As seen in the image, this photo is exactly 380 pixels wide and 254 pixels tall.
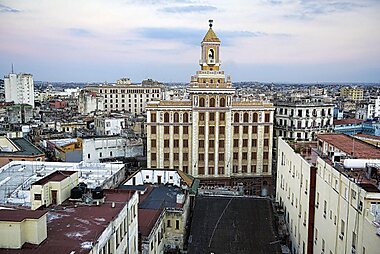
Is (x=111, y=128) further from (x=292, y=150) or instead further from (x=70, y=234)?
(x=70, y=234)

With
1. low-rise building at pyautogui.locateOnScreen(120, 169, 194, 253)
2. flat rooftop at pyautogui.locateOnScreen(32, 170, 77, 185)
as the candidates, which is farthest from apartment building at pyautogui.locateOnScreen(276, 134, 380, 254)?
flat rooftop at pyautogui.locateOnScreen(32, 170, 77, 185)

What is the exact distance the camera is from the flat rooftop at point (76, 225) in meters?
16.7

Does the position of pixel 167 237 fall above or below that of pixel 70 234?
below

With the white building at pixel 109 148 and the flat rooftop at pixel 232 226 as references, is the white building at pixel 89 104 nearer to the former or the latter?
the white building at pixel 109 148

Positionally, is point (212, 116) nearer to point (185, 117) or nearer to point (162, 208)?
point (185, 117)

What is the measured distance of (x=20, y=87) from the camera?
440ft

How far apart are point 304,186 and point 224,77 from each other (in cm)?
2693

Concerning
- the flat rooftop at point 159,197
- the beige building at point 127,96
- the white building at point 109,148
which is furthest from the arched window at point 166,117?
the beige building at point 127,96

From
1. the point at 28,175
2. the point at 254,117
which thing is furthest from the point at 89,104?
the point at 28,175

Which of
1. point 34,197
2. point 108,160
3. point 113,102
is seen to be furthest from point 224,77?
point 113,102

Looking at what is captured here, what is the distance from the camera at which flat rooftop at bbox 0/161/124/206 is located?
97.6 ft

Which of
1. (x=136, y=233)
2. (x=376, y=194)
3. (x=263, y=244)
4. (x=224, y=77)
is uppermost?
(x=224, y=77)

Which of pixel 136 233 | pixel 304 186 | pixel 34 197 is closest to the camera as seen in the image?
pixel 34 197

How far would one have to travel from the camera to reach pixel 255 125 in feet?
173
